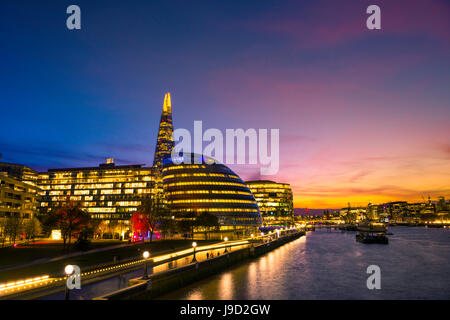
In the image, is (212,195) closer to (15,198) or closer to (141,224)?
(141,224)

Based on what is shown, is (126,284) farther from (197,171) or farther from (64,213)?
(197,171)

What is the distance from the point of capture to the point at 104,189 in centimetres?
18775

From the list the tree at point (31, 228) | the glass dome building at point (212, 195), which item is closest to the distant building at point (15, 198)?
the tree at point (31, 228)

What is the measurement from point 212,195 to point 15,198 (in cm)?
7338

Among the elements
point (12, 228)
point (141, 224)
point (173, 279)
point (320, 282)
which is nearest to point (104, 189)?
point (141, 224)

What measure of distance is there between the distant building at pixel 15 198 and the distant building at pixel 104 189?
77.1 meters

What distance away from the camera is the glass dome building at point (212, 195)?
135m

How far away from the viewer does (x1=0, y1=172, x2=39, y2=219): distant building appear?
88.6m

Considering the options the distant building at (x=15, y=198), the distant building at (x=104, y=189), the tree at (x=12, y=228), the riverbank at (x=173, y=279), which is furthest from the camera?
the distant building at (x=104, y=189)

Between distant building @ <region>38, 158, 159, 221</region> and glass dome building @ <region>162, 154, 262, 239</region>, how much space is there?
3294cm

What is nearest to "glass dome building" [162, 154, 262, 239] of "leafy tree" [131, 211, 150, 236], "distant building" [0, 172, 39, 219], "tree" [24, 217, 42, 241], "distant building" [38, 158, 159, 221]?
"distant building" [38, 158, 159, 221]

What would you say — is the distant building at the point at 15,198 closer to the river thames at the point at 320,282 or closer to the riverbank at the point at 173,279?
the riverbank at the point at 173,279

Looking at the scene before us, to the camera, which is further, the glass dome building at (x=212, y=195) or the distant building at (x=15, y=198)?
the glass dome building at (x=212, y=195)
